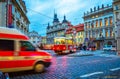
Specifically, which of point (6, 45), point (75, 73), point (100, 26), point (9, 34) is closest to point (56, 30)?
point (100, 26)

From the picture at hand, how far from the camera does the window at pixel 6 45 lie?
41.8 feet

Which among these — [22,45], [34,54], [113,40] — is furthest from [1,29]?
[113,40]

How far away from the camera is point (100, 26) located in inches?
3590

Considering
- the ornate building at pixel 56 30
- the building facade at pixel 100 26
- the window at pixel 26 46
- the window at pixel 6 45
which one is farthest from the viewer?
the ornate building at pixel 56 30

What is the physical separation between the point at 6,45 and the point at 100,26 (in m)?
80.1

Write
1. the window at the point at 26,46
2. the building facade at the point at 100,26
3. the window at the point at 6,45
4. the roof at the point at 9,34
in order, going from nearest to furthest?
the window at the point at 6,45 → the roof at the point at 9,34 → the window at the point at 26,46 → the building facade at the point at 100,26

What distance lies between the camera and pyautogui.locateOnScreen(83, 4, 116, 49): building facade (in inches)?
3342

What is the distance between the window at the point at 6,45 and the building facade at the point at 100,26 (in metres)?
70.2

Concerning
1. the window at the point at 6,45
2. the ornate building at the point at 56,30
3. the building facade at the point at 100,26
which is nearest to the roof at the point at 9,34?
the window at the point at 6,45

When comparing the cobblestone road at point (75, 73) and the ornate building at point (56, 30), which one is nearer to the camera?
the cobblestone road at point (75, 73)

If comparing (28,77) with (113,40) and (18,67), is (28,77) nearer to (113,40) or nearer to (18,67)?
(18,67)

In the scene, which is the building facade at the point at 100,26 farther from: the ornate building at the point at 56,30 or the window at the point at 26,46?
the window at the point at 26,46

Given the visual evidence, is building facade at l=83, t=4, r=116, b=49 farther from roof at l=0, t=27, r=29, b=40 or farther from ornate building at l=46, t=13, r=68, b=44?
roof at l=0, t=27, r=29, b=40

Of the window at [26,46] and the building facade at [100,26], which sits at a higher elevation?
the building facade at [100,26]
